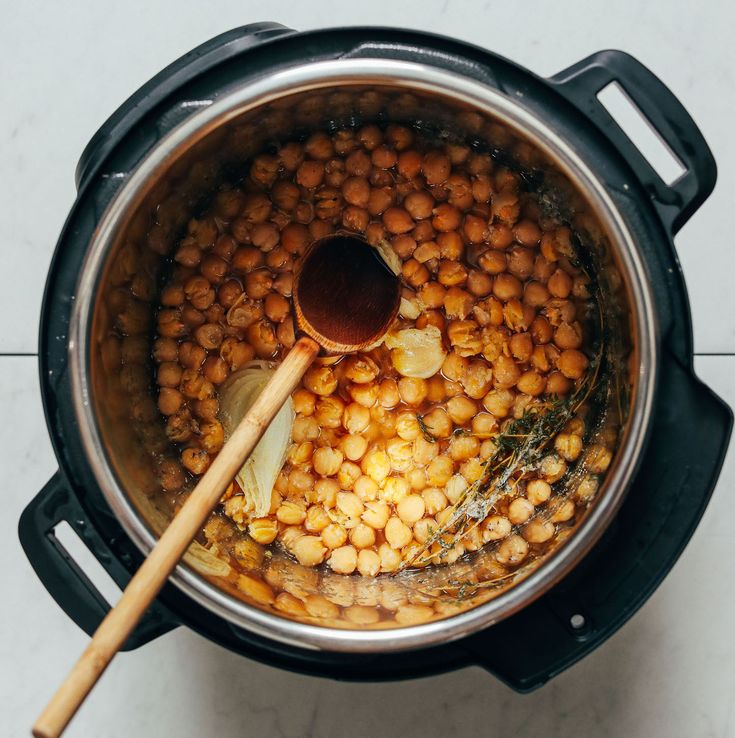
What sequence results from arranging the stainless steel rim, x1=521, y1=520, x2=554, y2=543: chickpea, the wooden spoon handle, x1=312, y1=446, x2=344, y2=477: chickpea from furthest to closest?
x1=312, y1=446, x2=344, y2=477: chickpea
x1=521, y1=520, x2=554, y2=543: chickpea
the stainless steel rim
the wooden spoon handle

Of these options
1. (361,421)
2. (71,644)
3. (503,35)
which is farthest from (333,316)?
(71,644)

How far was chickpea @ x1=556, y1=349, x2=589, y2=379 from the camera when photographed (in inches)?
38.3

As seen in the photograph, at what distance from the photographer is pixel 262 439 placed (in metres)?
1.01

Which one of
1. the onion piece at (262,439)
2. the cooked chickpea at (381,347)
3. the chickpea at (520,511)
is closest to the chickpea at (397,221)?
the cooked chickpea at (381,347)

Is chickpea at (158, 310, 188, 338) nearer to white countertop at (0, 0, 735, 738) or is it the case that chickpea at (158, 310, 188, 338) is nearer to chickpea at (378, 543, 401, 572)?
white countertop at (0, 0, 735, 738)

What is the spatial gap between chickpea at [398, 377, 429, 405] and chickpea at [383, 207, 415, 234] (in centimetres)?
18

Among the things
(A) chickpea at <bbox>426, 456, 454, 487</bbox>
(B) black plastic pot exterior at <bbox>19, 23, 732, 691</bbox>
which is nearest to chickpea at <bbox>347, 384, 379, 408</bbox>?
(A) chickpea at <bbox>426, 456, 454, 487</bbox>

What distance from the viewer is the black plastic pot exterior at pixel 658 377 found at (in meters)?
0.81

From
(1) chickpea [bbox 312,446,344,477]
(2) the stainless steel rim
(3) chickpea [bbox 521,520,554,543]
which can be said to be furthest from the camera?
(1) chickpea [bbox 312,446,344,477]

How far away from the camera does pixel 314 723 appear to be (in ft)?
3.51

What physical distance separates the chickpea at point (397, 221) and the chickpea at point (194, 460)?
34 centimetres

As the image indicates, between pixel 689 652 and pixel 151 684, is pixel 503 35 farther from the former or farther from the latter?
pixel 151 684

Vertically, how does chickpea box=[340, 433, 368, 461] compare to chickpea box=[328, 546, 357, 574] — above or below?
above

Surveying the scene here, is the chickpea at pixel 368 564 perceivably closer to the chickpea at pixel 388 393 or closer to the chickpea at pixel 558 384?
the chickpea at pixel 388 393
